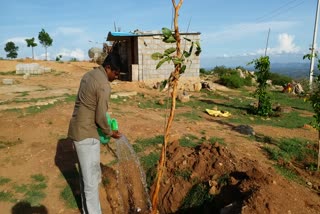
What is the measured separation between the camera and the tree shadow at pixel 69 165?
428cm

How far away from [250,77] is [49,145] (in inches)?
632

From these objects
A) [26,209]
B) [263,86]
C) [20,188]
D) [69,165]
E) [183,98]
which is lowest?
[26,209]

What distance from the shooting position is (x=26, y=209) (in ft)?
12.7

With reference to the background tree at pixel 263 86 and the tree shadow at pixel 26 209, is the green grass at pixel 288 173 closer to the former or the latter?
the tree shadow at pixel 26 209

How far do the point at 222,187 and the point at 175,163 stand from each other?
98 cm

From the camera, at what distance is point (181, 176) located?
4363 millimetres

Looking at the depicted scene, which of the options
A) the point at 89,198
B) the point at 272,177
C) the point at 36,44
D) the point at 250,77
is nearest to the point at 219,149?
the point at 272,177

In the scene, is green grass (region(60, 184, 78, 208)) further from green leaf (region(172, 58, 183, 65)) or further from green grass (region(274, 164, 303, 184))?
green grass (region(274, 164, 303, 184))

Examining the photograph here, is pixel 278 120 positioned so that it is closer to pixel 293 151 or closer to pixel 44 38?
pixel 293 151

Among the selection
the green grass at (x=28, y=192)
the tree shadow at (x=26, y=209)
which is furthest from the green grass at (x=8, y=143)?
the tree shadow at (x=26, y=209)

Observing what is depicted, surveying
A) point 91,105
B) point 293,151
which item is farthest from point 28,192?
point 293,151

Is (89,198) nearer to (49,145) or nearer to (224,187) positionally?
(224,187)

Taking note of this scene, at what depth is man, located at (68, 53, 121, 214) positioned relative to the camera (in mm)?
Result: 2947

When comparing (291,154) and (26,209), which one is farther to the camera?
(291,154)
